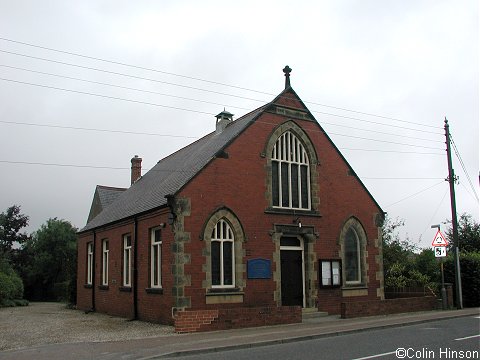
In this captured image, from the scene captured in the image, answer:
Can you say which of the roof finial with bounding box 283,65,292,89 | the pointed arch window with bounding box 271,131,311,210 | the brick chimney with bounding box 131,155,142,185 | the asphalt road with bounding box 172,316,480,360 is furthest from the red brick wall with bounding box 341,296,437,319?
the brick chimney with bounding box 131,155,142,185

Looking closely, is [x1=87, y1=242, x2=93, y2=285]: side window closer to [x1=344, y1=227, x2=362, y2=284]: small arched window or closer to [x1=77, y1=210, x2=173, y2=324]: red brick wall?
[x1=77, y1=210, x2=173, y2=324]: red brick wall

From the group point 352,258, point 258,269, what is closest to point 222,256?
point 258,269

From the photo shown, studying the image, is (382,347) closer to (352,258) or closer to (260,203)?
(260,203)

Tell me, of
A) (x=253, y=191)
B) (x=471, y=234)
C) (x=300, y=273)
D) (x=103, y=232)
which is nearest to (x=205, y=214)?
(x=253, y=191)

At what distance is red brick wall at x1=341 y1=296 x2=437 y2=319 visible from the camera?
1930 centimetres

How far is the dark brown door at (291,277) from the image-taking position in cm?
2012

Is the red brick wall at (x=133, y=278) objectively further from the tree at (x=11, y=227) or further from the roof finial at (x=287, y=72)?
the tree at (x=11, y=227)

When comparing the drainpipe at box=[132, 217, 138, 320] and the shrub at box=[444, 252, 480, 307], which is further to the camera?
the shrub at box=[444, 252, 480, 307]

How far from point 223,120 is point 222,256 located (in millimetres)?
8386

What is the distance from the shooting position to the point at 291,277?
20391 millimetres

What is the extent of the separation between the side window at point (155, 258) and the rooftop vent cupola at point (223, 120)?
22.7 feet

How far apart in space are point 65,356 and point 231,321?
561cm

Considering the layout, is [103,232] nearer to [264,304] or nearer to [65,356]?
[264,304]

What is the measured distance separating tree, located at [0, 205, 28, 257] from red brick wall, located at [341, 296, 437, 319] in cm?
3764
